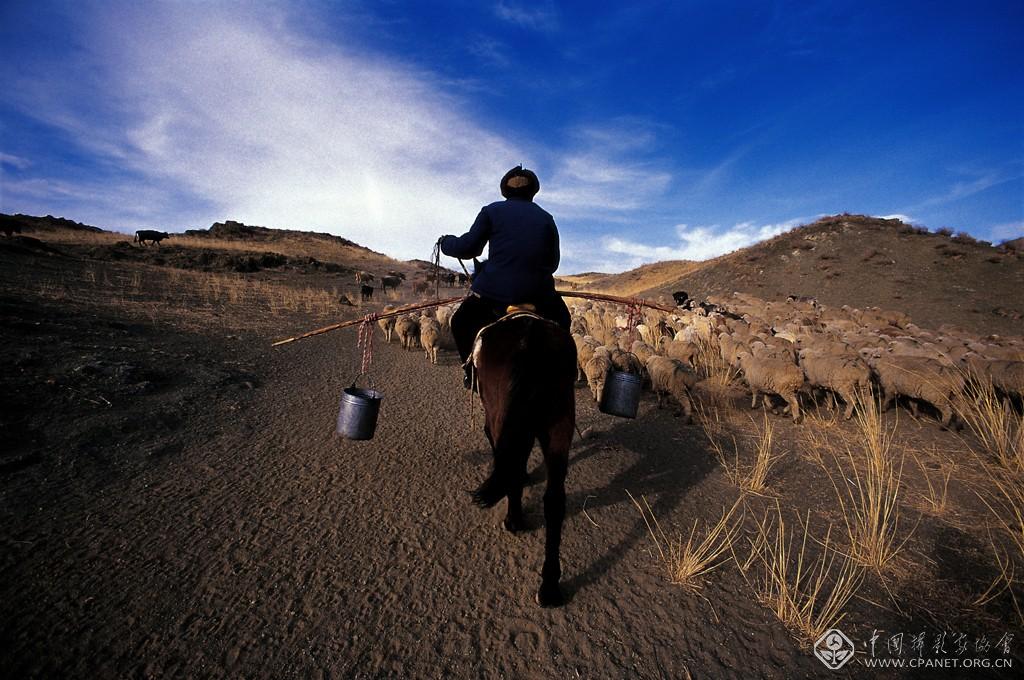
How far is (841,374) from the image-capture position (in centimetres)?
655

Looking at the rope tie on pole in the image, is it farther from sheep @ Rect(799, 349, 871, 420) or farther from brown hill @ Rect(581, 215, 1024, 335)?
brown hill @ Rect(581, 215, 1024, 335)

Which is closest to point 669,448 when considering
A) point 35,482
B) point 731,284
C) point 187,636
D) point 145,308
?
point 187,636

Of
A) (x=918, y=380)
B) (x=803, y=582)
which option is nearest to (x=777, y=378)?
(x=918, y=380)

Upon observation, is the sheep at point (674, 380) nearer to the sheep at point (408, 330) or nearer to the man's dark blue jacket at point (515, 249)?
the man's dark blue jacket at point (515, 249)

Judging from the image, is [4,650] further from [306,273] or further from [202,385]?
[306,273]

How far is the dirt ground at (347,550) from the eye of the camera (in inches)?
86.9

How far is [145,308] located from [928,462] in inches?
619

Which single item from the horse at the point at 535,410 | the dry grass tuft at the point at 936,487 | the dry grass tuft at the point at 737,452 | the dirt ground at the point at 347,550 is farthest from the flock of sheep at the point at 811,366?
the horse at the point at 535,410

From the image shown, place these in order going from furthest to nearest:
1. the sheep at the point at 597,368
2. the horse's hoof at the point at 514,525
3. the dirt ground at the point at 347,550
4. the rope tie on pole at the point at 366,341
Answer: the sheep at the point at 597,368 → the rope tie on pole at the point at 366,341 → the horse's hoof at the point at 514,525 → the dirt ground at the point at 347,550

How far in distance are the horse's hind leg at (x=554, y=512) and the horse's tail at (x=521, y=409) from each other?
17 centimetres

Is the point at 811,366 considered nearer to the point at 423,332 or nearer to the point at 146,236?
the point at 423,332

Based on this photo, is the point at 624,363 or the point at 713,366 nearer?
the point at 624,363

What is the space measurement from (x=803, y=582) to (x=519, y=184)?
157 inches

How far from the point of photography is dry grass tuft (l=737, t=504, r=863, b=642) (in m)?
2.51
